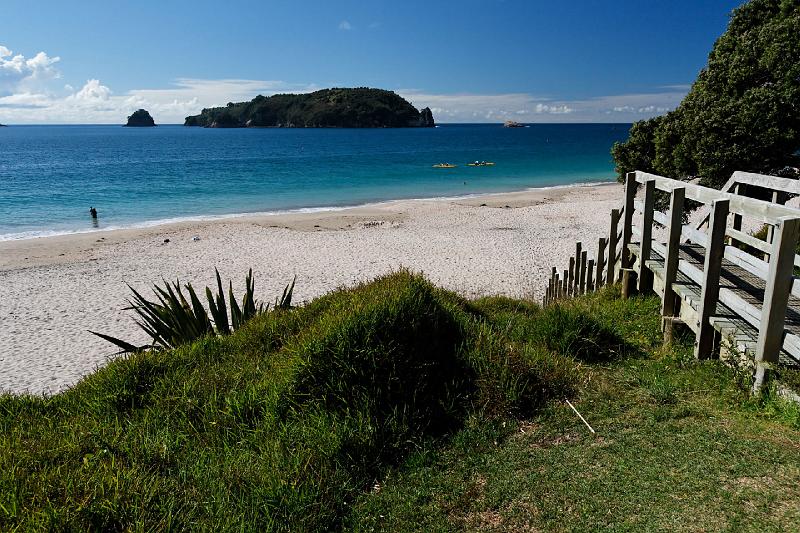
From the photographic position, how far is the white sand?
12.8m

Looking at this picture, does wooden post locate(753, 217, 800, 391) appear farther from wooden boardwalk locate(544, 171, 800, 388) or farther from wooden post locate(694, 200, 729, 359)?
wooden post locate(694, 200, 729, 359)

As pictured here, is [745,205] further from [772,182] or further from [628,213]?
[628,213]

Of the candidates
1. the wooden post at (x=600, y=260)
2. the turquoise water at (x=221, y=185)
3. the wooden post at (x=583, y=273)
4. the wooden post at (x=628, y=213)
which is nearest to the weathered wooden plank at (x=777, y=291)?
the wooden post at (x=628, y=213)

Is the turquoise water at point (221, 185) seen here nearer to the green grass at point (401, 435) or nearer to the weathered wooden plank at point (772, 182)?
the green grass at point (401, 435)

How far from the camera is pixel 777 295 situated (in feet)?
15.8

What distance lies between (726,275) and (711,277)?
5.34 ft

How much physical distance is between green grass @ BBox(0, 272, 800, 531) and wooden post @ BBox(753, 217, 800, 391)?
0.35 meters

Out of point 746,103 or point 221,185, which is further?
point 221,185

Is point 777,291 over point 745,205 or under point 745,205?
under

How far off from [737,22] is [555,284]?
26.0 ft

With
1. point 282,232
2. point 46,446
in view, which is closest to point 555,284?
point 46,446

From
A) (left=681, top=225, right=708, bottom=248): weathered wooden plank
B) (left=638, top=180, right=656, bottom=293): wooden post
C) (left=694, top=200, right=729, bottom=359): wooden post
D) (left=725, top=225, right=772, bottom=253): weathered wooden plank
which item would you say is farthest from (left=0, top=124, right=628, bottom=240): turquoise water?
(left=725, top=225, right=772, bottom=253): weathered wooden plank

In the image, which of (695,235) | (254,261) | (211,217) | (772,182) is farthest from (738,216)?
(211,217)

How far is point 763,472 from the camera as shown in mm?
4109
